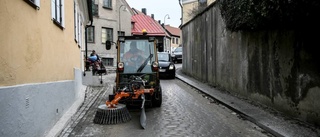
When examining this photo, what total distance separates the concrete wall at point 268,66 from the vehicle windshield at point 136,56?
119 inches

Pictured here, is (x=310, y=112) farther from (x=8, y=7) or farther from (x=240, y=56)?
(x=8, y=7)

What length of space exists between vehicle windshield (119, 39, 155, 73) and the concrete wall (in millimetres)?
3022

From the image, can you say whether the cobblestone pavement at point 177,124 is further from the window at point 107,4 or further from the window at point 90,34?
the window at point 107,4

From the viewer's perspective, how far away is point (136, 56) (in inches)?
361

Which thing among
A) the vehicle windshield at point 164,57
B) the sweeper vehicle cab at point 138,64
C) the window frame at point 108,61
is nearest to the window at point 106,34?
the window frame at point 108,61

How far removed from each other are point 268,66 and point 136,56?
3.75 meters

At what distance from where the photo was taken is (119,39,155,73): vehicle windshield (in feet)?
29.9

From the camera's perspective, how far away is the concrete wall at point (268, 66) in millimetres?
6176

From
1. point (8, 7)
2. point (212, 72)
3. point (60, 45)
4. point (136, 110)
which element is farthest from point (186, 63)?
point (8, 7)

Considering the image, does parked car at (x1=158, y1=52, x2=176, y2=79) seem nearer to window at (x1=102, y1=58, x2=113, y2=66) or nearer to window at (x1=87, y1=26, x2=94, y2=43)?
window at (x1=102, y1=58, x2=113, y2=66)

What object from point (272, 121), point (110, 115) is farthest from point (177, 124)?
point (272, 121)

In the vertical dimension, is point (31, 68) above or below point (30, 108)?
above

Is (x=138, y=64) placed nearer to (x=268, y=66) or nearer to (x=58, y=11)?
(x=58, y=11)

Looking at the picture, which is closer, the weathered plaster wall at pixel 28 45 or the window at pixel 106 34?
the weathered plaster wall at pixel 28 45
